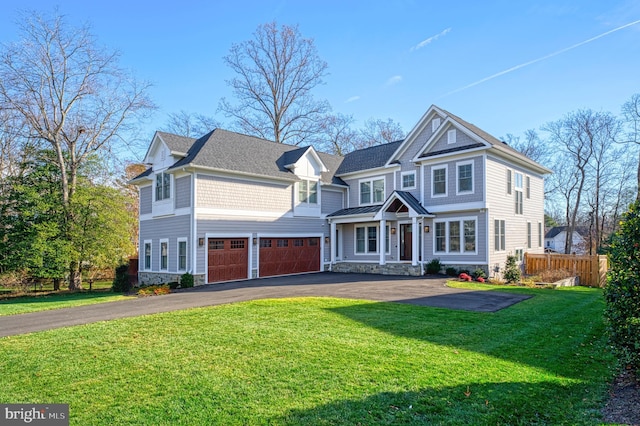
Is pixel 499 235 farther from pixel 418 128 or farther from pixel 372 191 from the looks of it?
pixel 372 191

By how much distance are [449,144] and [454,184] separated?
2050 mm

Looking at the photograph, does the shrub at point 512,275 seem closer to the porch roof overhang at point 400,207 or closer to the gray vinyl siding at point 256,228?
the porch roof overhang at point 400,207

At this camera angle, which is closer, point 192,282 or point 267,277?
point 192,282

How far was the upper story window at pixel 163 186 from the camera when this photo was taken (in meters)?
19.6

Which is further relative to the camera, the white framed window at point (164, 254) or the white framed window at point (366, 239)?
the white framed window at point (366, 239)


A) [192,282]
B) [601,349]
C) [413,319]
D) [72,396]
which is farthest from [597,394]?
[192,282]

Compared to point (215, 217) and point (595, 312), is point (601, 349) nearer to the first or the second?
point (595, 312)

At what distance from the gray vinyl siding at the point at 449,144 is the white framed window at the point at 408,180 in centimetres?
174

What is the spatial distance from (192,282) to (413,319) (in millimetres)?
11819

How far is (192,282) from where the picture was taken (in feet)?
56.7

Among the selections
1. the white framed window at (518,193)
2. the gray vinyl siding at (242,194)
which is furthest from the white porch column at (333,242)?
the white framed window at (518,193)

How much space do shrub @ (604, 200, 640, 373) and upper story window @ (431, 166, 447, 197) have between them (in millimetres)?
14430

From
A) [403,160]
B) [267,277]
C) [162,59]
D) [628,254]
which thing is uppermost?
[162,59]

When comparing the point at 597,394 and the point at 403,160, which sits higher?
the point at 403,160
